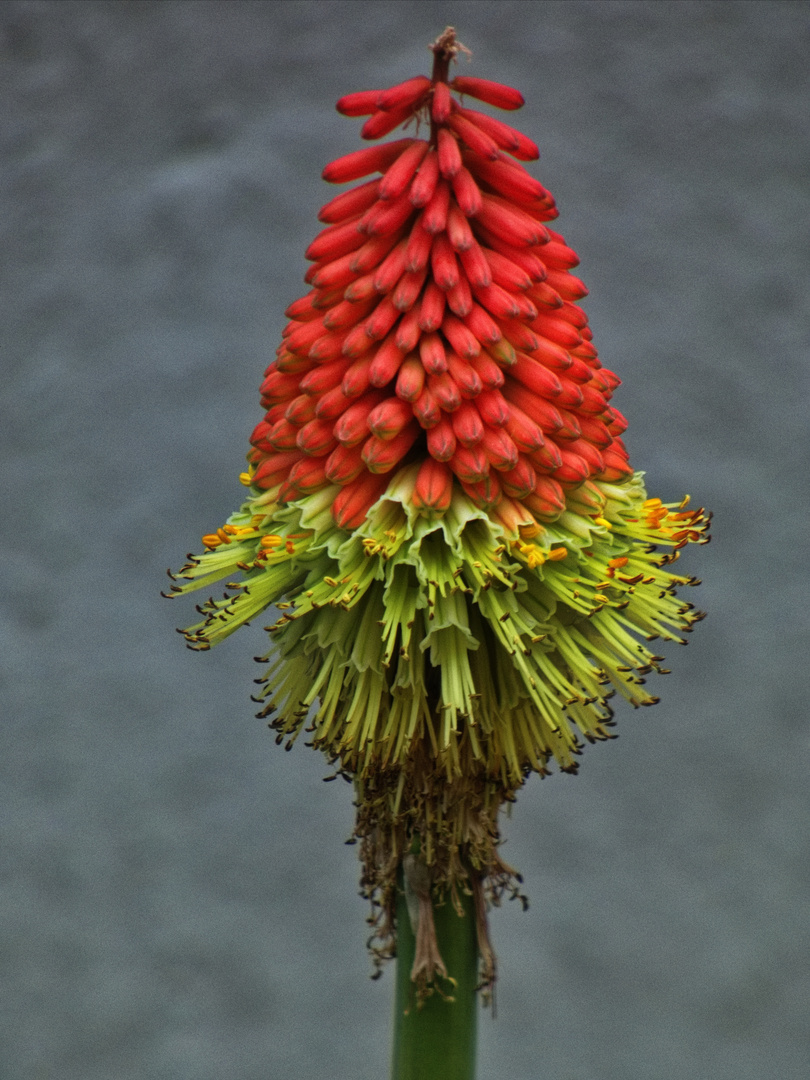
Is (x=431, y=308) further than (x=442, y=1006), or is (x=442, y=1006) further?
(x=442, y=1006)

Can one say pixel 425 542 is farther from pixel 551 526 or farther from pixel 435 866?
pixel 435 866

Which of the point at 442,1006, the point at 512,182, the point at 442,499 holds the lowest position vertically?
the point at 442,1006

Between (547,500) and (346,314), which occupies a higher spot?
(346,314)

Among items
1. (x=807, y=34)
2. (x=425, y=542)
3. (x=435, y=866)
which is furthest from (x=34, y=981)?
(x=807, y=34)

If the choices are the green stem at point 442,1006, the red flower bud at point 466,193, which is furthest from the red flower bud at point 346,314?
the green stem at point 442,1006

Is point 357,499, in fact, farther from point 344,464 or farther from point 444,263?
point 444,263

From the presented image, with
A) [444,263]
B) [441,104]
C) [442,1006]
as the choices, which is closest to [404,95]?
[441,104]

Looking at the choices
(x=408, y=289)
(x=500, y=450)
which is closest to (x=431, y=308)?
(x=408, y=289)

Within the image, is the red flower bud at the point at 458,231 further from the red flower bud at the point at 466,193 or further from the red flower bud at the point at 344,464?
the red flower bud at the point at 344,464
